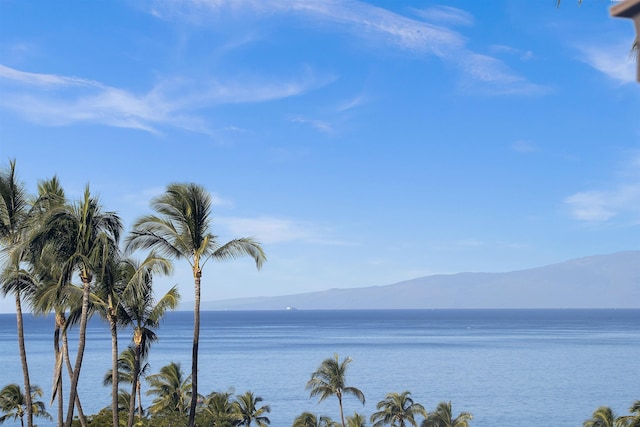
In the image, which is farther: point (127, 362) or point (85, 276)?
point (127, 362)

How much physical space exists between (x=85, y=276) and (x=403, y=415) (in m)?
43.9

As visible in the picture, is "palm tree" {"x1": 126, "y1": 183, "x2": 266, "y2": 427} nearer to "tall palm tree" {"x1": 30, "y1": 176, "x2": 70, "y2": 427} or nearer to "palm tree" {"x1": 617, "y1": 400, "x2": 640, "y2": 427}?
"tall palm tree" {"x1": 30, "y1": 176, "x2": 70, "y2": 427}

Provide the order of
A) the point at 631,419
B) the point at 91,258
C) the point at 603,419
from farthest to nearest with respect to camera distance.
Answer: the point at 603,419
the point at 631,419
the point at 91,258

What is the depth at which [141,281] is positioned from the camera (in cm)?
2856

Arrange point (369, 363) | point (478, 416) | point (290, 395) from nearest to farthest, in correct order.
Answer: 1. point (478, 416)
2. point (290, 395)
3. point (369, 363)

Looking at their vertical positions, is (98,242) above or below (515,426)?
above

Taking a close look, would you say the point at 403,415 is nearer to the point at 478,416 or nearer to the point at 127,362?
the point at 127,362

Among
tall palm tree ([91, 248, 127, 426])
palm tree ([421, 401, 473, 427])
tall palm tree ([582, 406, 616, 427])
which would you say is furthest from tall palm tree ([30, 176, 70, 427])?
tall palm tree ([582, 406, 616, 427])

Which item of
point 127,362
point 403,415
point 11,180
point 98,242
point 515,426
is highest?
point 11,180

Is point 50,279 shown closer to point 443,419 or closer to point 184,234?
point 184,234

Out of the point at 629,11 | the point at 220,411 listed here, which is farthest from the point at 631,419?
the point at 629,11

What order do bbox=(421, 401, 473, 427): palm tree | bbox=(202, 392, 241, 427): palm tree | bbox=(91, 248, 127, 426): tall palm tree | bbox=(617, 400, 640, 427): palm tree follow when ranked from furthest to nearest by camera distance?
bbox=(421, 401, 473, 427): palm tree, bbox=(617, 400, 640, 427): palm tree, bbox=(202, 392, 241, 427): palm tree, bbox=(91, 248, 127, 426): tall palm tree

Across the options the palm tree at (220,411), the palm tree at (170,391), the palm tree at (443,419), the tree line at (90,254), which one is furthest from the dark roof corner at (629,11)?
the palm tree at (443,419)

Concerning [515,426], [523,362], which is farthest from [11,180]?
[523,362]
